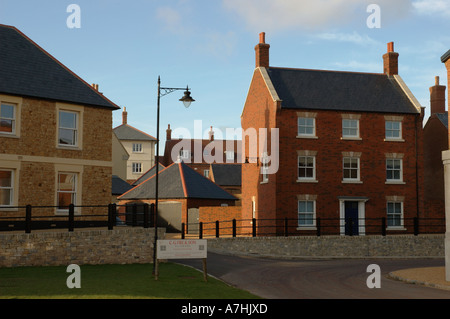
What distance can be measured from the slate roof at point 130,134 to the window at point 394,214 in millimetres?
52236

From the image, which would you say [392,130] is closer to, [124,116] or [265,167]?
[265,167]

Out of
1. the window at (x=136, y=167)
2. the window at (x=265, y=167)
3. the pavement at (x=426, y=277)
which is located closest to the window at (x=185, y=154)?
the window at (x=136, y=167)

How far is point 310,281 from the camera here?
707 inches

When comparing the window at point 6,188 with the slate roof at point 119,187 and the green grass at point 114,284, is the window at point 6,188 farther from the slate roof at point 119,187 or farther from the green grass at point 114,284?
the slate roof at point 119,187

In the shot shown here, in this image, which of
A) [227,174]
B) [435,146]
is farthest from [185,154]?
[435,146]

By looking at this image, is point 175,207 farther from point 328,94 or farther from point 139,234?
point 139,234

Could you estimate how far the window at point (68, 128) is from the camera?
1028 inches

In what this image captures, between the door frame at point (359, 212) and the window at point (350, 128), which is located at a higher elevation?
the window at point (350, 128)

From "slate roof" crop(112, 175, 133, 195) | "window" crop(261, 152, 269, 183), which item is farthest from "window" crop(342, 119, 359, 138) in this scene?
"slate roof" crop(112, 175, 133, 195)

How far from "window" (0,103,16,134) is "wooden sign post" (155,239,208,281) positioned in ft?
37.7

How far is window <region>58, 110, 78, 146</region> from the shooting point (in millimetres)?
26109

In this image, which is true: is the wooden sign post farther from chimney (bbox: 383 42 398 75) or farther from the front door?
chimney (bbox: 383 42 398 75)

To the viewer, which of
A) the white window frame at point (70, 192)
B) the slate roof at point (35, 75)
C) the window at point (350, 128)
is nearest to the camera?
the slate roof at point (35, 75)
